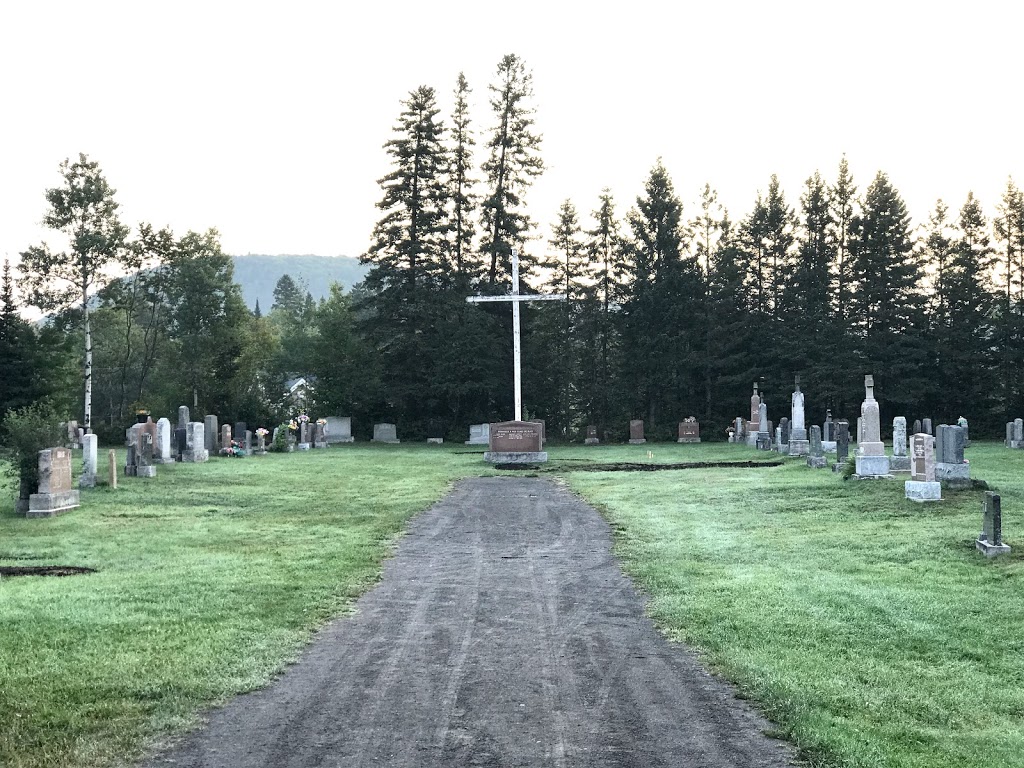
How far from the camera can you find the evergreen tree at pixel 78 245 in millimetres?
46281

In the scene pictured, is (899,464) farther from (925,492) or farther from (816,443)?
(816,443)

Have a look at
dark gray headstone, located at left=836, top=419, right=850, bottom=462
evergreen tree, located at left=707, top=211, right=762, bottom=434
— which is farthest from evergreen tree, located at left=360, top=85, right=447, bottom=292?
dark gray headstone, located at left=836, top=419, right=850, bottom=462

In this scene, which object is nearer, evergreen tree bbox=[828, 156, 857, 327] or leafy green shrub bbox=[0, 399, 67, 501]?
leafy green shrub bbox=[0, 399, 67, 501]

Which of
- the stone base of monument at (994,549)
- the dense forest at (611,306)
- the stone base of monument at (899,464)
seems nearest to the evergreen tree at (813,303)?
the dense forest at (611,306)

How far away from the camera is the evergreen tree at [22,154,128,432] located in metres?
46.3

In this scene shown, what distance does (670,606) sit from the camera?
9.05 m

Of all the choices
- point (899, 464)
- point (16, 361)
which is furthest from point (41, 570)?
point (16, 361)

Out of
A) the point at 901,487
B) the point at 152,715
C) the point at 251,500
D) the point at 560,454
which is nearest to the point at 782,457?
the point at 560,454

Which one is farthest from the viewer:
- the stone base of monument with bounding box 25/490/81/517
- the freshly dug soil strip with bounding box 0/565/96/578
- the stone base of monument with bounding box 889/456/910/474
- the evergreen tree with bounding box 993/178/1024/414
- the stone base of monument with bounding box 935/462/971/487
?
the evergreen tree with bounding box 993/178/1024/414

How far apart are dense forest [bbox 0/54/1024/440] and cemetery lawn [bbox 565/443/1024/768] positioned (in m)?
32.8

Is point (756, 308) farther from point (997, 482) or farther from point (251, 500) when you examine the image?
point (251, 500)

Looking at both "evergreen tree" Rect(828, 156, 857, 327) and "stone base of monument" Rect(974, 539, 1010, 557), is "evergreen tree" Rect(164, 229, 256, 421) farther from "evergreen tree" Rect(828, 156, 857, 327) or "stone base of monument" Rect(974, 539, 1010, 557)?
"stone base of monument" Rect(974, 539, 1010, 557)

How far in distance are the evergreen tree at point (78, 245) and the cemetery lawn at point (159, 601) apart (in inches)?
1192

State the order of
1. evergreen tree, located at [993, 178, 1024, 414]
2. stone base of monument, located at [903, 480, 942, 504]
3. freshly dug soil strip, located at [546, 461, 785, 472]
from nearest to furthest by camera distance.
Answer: stone base of monument, located at [903, 480, 942, 504] < freshly dug soil strip, located at [546, 461, 785, 472] < evergreen tree, located at [993, 178, 1024, 414]
